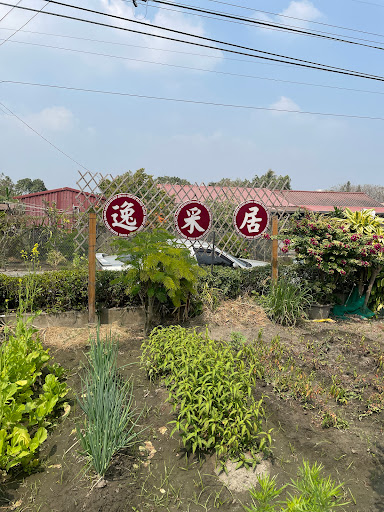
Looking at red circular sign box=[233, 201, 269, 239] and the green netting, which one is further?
red circular sign box=[233, 201, 269, 239]

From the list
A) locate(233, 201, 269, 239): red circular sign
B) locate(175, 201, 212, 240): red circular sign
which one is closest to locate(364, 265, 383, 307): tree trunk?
locate(233, 201, 269, 239): red circular sign

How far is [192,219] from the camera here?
19.6ft

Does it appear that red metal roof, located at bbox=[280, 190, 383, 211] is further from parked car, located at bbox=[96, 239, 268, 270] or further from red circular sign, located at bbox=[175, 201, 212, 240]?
red circular sign, located at bbox=[175, 201, 212, 240]

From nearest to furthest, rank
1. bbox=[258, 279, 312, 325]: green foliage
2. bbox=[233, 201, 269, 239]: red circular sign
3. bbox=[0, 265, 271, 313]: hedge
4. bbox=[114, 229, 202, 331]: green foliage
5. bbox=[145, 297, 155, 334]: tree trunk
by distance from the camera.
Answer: bbox=[114, 229, 202, 331]: green foliage → bbox=[145, 297, 155, 334]: tree trunk → bbox=[0, 265, 271, 313]: hedge → bbox=[258, 279, 312, 325]: green foliage → bbox=[233, 201, 269, 239]: red circular sign

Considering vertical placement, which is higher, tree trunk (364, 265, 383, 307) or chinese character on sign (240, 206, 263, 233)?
chinese character on sign (240, 206, 263, 233)

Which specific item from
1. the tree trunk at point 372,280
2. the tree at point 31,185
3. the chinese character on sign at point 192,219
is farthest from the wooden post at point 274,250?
the tree at point 31,185

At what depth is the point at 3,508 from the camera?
2.15 metres

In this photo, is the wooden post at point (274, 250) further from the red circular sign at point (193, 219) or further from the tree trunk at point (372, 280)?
the tree trunk at point (372, 280)

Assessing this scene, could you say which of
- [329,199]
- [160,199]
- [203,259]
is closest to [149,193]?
[160,199]

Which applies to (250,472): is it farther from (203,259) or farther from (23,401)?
(203,259)

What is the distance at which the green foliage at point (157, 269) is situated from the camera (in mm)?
4312

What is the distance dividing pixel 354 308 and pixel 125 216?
12.7 feet

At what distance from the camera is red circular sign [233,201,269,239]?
6.31 m

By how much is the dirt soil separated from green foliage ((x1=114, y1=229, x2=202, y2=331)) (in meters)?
0.68
